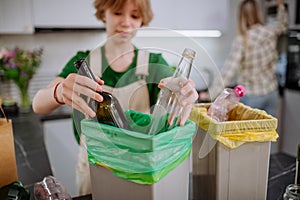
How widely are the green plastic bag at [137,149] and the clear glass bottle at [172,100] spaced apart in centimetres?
3

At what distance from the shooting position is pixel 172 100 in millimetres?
625

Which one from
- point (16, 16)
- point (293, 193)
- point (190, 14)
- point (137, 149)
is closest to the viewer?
point (137, 149)

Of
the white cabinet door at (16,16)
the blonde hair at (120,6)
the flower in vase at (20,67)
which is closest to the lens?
the blonde hair at (120,6)

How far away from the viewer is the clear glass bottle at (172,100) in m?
0.60

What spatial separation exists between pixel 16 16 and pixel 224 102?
1725mm

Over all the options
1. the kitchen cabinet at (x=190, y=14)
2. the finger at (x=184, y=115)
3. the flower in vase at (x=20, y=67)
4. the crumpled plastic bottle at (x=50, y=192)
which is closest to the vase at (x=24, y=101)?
the flower in vase at (x=20, y=67)

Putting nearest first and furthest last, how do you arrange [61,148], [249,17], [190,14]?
[61,148], [190,14], [249,17]

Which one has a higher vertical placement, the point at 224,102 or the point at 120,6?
the point at 120,6

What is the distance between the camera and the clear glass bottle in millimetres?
598

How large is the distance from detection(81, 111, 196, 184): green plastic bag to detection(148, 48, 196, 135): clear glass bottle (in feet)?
0.10

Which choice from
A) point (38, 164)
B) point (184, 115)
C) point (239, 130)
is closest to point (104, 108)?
point (184, 115)

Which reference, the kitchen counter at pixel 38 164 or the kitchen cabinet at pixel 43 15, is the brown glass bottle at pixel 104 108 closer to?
the kitchen counter at pixel 38 164

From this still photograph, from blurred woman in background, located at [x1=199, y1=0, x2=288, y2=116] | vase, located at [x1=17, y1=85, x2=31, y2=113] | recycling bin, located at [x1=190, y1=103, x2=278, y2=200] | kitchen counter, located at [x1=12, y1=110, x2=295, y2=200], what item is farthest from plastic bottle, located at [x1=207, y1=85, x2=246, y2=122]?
blurred woman in background, located at [x1=199, y1=0, x2=288, y2=116]

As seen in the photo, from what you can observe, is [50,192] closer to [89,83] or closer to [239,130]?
[89,83]
